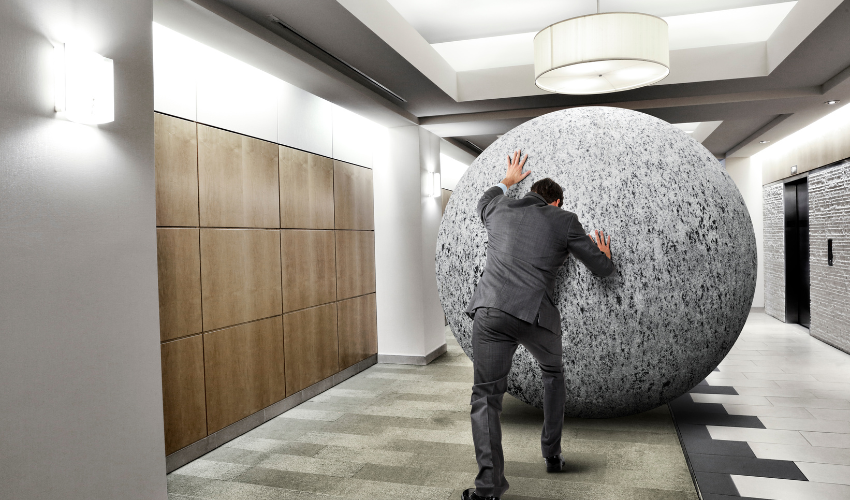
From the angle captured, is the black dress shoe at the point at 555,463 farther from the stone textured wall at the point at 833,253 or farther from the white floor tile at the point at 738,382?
the stone textured wall at the point at 833,253

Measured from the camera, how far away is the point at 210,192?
4.42 m

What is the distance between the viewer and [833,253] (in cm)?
768

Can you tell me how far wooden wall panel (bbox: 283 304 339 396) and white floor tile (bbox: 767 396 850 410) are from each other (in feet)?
13.9

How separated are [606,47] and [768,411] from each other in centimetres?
331

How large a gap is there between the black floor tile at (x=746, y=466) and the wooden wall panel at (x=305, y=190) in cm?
387

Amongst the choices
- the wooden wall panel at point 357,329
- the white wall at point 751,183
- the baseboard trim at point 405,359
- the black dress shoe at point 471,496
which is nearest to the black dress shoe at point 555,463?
the black dress shoe at point 471,496

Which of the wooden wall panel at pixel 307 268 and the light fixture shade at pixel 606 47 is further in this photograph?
the wooden wall panel at pixel 307 268

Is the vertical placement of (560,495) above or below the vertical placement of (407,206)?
below

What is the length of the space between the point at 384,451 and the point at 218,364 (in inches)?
57.3

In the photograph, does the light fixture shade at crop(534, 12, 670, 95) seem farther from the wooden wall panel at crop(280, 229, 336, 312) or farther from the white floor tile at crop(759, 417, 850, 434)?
the white floor tile at crop(759, 417, 850, 434)

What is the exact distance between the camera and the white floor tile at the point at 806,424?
4398 millimetres

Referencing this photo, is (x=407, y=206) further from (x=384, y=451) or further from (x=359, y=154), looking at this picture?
(x=384, y=451)

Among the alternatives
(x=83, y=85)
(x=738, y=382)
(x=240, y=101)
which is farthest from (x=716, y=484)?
(x=240, y=101)

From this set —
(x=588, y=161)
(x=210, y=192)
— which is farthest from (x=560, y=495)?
(x=210, y=192)
